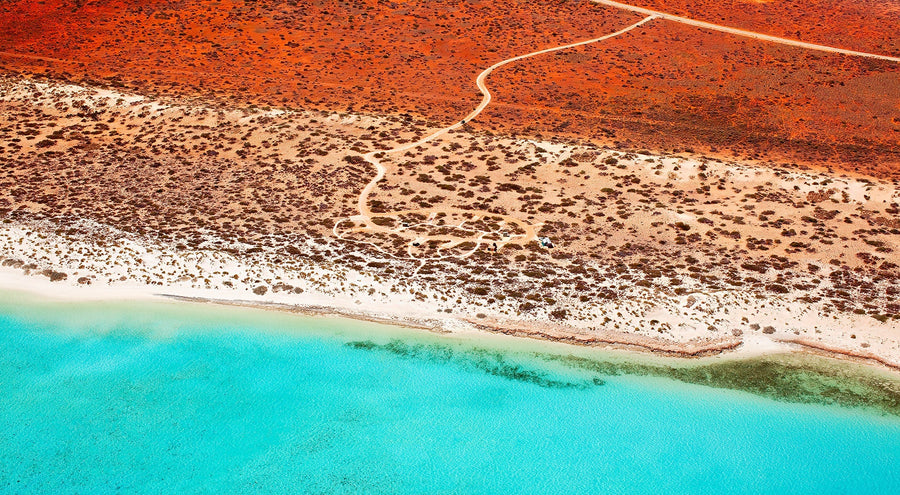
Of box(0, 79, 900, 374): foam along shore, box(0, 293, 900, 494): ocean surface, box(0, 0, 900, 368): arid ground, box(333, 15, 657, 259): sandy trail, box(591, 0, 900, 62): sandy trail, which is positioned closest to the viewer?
box(0, 293, 900, 494): ocean surface

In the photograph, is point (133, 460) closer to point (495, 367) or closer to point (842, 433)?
point (495, 367)

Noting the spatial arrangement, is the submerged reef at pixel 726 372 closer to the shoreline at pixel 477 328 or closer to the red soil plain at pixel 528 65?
the shoreline at pixel 477 328

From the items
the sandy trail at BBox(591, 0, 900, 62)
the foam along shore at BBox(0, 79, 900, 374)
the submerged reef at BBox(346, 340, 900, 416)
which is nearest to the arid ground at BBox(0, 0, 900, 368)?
the foam along shore at BBox(0, 79, 900, 374)

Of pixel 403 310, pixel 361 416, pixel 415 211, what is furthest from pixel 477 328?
pixel 415 211

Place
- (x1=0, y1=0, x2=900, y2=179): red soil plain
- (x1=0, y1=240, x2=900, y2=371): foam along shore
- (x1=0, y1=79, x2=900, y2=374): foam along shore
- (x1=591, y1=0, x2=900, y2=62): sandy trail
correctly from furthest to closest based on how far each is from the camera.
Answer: (x1=591, y1=0, x2=900, y2=62): sandy trail < (x1=0, y1=0, x2=900, y2=179): red soil plain < (x1=0, y1=79, x2=900, y2=374): foam along shore < (x1=0, y1=240, x2=900, y2=371): foam along shore

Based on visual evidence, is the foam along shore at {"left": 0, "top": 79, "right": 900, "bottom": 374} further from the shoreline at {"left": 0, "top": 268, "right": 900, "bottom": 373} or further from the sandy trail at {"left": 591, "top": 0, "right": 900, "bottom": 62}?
the sandy trail at {"left": 591, "top": 0, "right": 900, "bottom": 62}

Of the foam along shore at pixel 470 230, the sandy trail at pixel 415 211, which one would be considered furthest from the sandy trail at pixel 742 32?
the sandy trail at pixel 415 211

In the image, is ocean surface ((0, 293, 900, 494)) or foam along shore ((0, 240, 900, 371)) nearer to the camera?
ocean surface ((0, 293, 900, 494))
